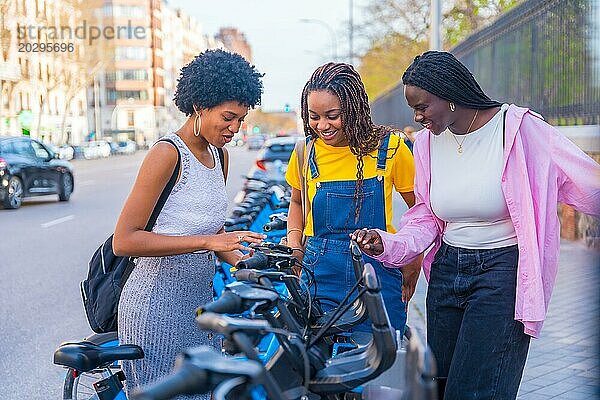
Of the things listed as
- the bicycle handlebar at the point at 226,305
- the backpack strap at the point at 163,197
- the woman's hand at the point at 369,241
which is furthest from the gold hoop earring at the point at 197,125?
the bicycle handlebar at the point at 226,305

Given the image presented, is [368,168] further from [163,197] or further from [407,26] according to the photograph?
[407,26]

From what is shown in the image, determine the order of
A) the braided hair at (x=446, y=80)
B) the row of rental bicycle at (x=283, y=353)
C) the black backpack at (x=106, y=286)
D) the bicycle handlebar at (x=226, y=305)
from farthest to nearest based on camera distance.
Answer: the black backpack at (x=106, y=286) → the braided hair at (x=446, y=80) → the bicycle handlebar at (x=226, y=305) → the row of rental bicycle at (x=283, y=353)

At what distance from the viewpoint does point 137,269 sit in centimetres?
349

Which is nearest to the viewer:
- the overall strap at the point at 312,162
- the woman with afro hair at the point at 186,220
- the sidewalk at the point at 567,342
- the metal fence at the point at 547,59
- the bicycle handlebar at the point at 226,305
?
the bicycle handlebar at the point at 226,305

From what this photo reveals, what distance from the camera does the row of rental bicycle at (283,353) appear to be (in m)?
1.71

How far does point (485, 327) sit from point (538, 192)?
1.65 ft

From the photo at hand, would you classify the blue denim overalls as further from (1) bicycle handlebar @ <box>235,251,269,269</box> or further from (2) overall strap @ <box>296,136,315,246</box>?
(1) bicycle handlebar @ <box>235,251,269,269</box>

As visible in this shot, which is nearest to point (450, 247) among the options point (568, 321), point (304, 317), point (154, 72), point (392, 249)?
point (392, 249)

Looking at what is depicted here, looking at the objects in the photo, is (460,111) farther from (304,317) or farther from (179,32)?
(179,32)

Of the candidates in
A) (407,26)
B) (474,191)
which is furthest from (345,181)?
(407,26)

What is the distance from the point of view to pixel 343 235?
3643mm

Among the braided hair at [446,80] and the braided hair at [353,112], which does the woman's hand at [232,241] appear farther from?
the braided hair at [446,80]

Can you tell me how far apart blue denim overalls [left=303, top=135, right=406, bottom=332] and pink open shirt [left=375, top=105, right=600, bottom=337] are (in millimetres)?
628

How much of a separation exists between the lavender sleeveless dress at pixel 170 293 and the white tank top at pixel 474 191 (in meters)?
0.86
